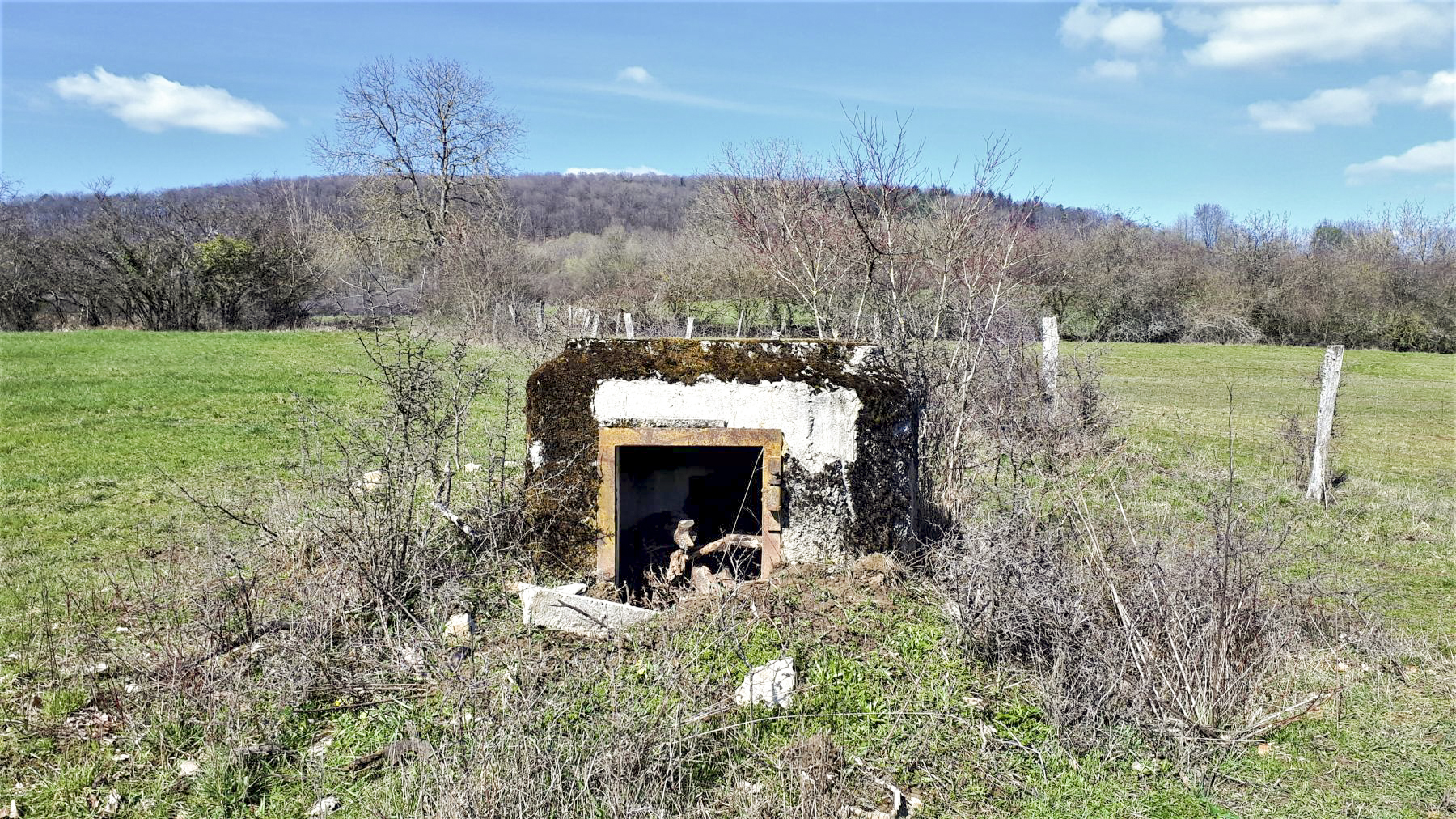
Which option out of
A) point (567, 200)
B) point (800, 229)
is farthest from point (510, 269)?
point (567, 200)

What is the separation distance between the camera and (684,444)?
5426mm

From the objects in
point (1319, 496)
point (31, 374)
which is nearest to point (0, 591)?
point (1319, 496)

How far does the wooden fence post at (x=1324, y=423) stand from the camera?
9484 millimetres

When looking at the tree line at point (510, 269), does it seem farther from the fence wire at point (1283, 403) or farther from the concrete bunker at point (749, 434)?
the concrete bunker at point (749, 434)

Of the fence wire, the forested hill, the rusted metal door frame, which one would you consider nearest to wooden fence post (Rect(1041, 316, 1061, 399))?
the fence wire

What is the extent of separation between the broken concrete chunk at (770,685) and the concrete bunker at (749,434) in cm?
123

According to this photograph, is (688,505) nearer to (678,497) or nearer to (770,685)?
(678,497)

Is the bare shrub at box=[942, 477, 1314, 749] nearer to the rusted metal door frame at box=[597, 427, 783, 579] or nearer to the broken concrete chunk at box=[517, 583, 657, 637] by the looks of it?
the rusted metal door frame at box=[597, 427, 783, 579]

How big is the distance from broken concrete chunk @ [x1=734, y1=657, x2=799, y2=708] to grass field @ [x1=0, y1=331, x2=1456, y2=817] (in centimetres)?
25

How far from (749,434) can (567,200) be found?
238ft

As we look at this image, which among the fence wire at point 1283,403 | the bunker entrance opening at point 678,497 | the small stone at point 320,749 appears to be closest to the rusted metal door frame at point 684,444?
the bunker entrance opening at point 678,497

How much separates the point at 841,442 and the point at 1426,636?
157 inches

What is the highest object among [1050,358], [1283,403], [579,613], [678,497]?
[1050,358]

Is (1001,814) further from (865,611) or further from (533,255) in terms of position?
(533,255)
